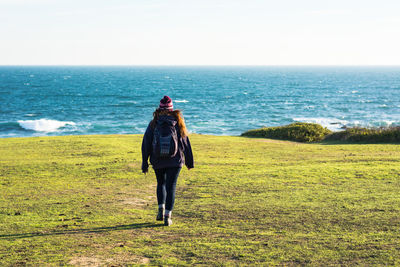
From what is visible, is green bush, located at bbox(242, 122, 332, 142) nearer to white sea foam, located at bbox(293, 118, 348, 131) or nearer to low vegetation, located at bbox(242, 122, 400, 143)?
low vegetation, located at bbox(242, 122, 400, 143)

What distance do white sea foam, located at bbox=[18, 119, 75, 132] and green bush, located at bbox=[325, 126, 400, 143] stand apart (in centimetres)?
3802

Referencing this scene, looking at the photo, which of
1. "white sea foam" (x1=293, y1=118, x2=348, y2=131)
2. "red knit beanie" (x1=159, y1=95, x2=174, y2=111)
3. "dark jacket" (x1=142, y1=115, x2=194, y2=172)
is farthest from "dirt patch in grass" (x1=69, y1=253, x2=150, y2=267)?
"white sea foam" (x1=293, y1=118, x2=348, y2=131)

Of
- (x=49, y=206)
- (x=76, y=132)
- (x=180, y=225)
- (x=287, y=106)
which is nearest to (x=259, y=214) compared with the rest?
(x=180, y=225)

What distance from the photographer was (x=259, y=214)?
804cm

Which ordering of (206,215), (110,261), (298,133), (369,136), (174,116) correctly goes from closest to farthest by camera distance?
(110,261), (174,116), (206,215), (369,136), (298,133)

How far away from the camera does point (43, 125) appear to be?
56281 mm

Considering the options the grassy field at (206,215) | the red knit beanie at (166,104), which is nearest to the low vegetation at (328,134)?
the grassy field at (206,215)

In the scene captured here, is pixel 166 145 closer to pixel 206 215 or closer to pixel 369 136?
pixel 206 215

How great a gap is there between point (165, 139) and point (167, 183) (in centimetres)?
82

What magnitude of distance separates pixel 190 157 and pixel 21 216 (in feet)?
12.3

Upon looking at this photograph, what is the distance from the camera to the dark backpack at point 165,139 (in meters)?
6.93

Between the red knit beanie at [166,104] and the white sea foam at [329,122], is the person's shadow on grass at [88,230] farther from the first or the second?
the white sea foam at [329,122]

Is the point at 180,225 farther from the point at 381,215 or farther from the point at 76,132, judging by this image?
the point at 76,132

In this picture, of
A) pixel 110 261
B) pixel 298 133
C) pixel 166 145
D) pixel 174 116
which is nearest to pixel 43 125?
pixel 298 133
